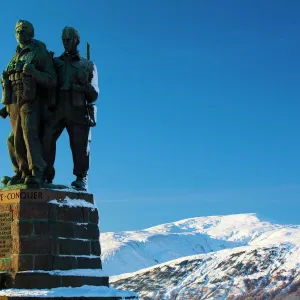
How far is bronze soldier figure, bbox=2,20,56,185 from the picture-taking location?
17344 millimetres

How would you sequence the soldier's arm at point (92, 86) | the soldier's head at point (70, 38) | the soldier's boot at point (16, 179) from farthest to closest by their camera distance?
the soldier's head at point (70, 38), the soldier's arm at point (92, 86), the soldier's boot at point (16, 179)

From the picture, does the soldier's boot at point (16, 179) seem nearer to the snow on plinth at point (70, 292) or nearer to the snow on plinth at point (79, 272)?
the snow on plinth at point (79, 272)

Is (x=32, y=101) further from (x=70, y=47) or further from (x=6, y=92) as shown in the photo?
(x=70, y=47)

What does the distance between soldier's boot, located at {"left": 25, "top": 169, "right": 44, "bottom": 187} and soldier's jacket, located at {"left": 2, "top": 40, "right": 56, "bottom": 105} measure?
1.91 metres

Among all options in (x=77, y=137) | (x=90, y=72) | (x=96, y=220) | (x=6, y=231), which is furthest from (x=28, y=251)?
(x=90, y=72)

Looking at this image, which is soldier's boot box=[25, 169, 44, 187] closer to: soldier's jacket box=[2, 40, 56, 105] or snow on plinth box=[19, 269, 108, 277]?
soldier's jacket box=[2, 40, 56, 105]

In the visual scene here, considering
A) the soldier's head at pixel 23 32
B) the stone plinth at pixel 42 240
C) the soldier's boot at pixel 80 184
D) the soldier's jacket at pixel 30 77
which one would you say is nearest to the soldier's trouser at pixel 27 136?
the soldier's jacket at pixel 30 77

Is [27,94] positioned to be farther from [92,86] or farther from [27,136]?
[92,86]

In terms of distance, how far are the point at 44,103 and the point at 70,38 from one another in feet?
6.30

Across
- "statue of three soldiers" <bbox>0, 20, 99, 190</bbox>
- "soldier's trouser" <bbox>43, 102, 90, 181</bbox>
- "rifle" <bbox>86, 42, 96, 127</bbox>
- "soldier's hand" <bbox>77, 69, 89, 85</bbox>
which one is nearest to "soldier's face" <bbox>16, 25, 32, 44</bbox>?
"statue of three soldiers" <bbox>0, 20, 99, 190</bbox>

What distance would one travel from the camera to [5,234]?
650 inches

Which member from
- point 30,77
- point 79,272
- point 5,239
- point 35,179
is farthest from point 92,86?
point 79,272

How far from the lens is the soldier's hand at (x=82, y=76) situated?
18.1m

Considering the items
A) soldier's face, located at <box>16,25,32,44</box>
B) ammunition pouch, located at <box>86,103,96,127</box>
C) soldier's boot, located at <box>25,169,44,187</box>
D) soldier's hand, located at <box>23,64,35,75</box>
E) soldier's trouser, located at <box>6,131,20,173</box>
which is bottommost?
soldier's boot, located at <box>25,169,44,187</box>
